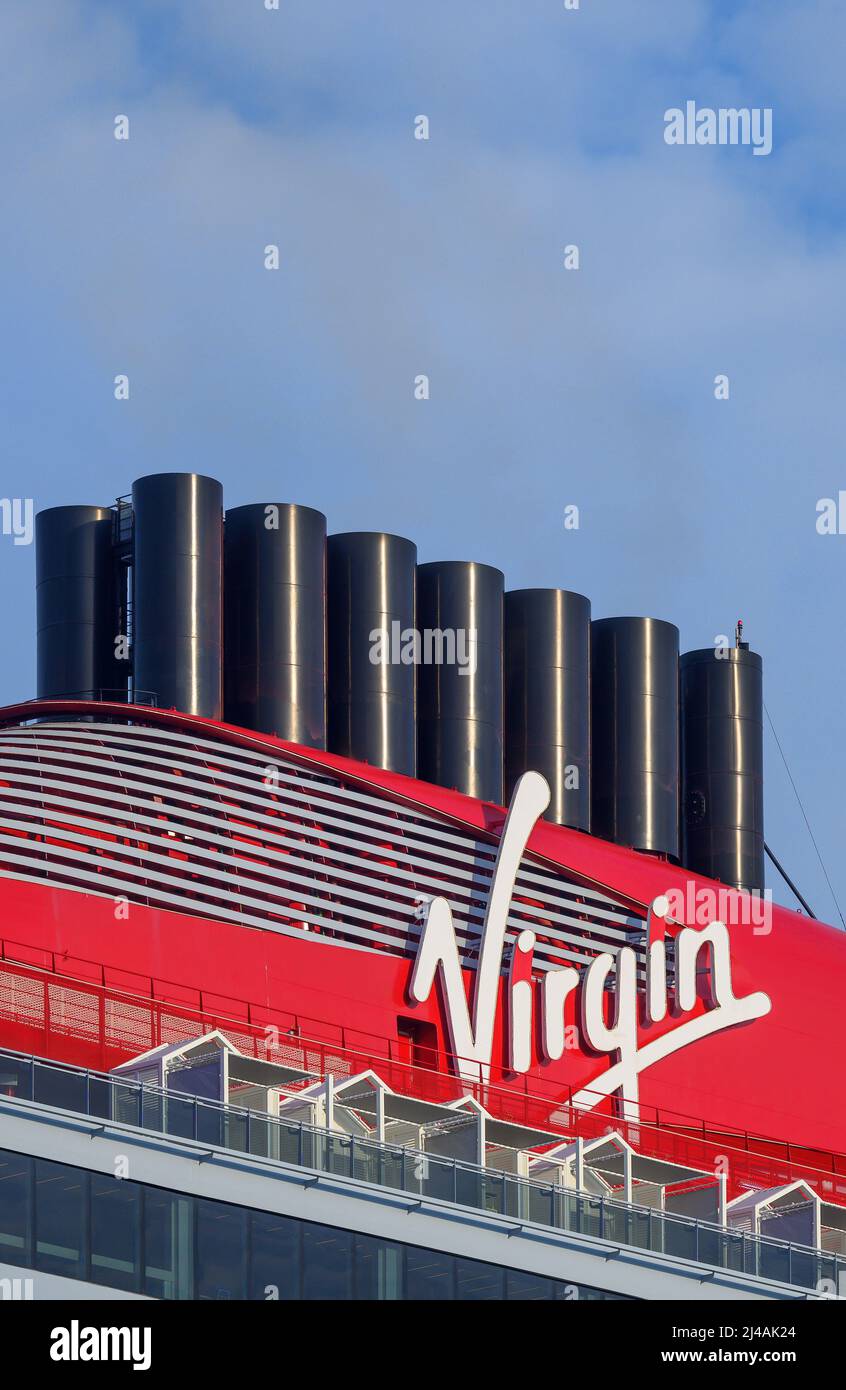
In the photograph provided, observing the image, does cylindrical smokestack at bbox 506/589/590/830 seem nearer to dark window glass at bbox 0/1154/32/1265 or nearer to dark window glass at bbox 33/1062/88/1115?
dark window glass at bbox 33/1062/88/1115

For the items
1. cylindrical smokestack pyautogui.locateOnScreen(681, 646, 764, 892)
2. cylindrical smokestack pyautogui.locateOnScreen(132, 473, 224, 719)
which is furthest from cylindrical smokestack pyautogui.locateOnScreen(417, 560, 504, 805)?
cylindrical smokestack pyautogui.locateOnScreen(681, 646, 764, 892)

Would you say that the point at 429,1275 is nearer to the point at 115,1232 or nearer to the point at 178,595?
the point at 115,1232

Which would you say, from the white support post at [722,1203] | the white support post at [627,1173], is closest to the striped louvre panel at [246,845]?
the white support post at [627,1173]

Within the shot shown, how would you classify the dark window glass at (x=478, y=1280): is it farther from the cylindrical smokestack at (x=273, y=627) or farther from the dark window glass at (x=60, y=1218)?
the cylindrical smokestack at (x=273, y=627)

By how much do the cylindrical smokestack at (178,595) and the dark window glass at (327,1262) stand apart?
24.2m

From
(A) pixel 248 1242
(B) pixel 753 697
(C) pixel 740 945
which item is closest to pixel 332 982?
(C) pixel 740 945

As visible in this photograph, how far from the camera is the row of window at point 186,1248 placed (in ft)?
120

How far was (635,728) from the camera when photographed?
7250 cm

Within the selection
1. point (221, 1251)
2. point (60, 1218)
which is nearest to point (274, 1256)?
point (221, 1251)

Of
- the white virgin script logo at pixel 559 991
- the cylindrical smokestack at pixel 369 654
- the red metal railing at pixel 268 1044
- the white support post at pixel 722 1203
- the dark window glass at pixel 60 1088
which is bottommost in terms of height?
the white support post at pixel 722 1203

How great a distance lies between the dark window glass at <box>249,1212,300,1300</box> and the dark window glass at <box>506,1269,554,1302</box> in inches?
134

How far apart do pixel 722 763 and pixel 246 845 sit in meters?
23.5
